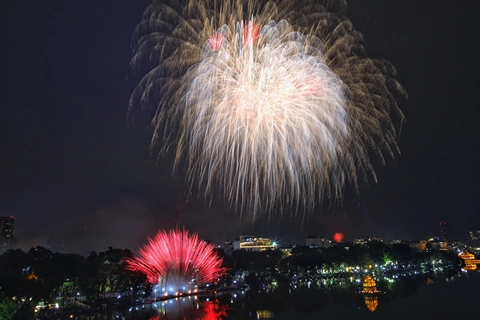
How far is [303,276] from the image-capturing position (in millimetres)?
73500

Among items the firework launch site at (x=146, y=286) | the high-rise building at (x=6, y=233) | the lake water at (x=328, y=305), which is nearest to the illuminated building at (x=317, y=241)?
the firework launch site at (x=146, y=286)

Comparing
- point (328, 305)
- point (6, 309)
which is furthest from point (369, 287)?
point (6, 309)

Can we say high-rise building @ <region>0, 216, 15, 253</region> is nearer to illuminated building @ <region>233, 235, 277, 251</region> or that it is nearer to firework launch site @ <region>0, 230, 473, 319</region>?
illuminated building @ <region>233, 235, 277, 251</region>

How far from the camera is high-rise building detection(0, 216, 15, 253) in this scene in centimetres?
12850

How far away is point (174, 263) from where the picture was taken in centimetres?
4772

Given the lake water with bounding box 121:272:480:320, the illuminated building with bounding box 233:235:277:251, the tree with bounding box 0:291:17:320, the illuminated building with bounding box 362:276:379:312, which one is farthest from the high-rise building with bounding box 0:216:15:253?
the illuminated building with bounding box 362:276:379:312

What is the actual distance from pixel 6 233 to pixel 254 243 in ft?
313

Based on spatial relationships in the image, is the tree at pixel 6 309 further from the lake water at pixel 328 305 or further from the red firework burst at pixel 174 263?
the red firework burst at pixel 174 263

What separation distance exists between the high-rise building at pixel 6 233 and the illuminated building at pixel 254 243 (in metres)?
85.4

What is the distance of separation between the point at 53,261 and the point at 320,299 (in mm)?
31492

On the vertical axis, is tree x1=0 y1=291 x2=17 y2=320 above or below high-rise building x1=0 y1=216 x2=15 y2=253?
below

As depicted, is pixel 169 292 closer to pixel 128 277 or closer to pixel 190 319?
pixel 128 277

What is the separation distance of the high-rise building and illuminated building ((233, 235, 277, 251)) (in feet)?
280

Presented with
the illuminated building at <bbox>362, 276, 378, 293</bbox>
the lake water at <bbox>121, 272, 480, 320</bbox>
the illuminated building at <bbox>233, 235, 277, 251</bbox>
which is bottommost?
the lake water at <bbox>121, 272, 480, 320</bbox>
